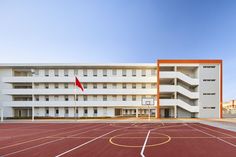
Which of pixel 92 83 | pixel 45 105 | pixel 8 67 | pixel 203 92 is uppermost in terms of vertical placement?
pixel 8 67

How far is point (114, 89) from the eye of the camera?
31.5 meters

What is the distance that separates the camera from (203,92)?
29.2m

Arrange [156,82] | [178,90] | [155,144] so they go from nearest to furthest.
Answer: [155,144]
[178,90]
[156,82]

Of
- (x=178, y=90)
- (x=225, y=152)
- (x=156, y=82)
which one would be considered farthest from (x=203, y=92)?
(x=225, y=152)

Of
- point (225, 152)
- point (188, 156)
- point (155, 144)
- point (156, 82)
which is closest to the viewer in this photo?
point (188, 156)

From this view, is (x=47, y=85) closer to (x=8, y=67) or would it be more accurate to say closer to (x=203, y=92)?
(x=8, y=67)

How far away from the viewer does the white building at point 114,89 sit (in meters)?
29.3

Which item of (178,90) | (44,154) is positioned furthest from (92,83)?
(44,154)

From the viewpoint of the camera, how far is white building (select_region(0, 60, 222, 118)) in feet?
96.1

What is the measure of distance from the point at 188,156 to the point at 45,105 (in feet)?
108

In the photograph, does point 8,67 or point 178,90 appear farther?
point 8,67

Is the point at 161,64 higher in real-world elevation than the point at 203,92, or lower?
higher

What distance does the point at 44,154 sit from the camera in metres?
8.27

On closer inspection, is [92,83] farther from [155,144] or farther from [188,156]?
[188,156]
